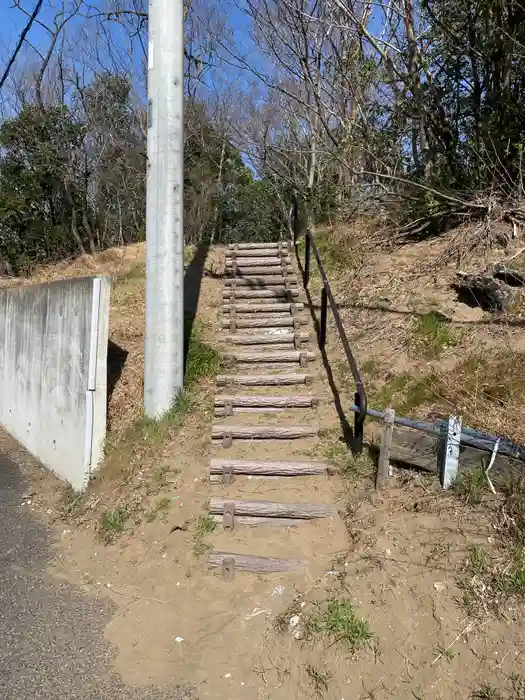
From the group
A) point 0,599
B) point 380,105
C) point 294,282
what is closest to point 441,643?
point 0,599

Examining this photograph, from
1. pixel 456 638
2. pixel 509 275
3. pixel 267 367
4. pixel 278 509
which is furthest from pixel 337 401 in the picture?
pixel 456 638

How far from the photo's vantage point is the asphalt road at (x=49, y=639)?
2.82 m

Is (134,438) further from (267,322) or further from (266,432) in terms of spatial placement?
(267,322)

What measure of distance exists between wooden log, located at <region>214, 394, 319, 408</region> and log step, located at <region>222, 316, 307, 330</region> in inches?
75.0

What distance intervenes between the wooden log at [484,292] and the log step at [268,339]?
77.2 inches

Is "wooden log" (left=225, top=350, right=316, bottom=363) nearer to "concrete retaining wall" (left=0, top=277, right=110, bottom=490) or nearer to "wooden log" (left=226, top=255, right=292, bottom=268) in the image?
"concrete retaining wall" (left=0, top=277, right=110, bottom=490)

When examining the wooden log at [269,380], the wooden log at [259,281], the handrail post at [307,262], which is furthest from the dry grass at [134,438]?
the handrail post at [307,262]

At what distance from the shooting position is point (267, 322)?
7.31m

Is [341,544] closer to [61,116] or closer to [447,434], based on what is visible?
[447,434]

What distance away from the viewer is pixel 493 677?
260 centimetres

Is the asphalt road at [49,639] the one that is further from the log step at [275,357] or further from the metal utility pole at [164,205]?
→ the log step at [275,357]

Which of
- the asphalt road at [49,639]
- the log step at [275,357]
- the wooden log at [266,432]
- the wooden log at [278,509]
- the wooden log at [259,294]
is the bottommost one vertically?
the asphalt road at [49,639]

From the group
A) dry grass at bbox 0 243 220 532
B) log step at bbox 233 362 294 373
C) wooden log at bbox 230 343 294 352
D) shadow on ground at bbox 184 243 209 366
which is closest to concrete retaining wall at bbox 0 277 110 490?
dry grass at bbox 0 243 220 532

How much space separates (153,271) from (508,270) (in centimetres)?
397
